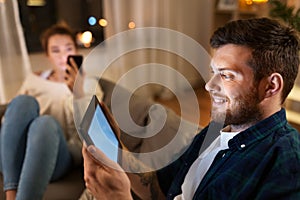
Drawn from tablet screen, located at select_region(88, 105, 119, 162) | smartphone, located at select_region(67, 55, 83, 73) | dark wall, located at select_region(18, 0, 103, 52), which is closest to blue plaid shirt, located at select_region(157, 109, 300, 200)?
tablet screen, located at select_region(88, 105, 119, 162)

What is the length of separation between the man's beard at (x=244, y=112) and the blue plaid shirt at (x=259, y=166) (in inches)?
0.8

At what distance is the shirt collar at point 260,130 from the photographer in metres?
0.73

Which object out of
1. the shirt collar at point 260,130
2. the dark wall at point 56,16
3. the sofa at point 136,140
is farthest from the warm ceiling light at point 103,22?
the shirt collar at point 260,130

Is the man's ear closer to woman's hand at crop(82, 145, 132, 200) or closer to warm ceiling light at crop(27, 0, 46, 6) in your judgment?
woman's hand at crop(82, 145, 132, 200)

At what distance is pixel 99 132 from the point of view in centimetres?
75

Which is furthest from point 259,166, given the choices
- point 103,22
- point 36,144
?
point 103,22

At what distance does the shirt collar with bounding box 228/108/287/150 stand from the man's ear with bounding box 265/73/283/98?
51 mm

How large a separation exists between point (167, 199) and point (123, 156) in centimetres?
19

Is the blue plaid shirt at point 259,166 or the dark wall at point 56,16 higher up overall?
the dark wall at point 56,16

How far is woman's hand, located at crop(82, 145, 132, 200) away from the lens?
0.74 meters

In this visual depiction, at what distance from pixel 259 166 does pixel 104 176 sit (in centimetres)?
32

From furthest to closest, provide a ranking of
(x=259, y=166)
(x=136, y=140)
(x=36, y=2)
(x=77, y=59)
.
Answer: (x=36, y=2), (x=77, y=59), (x=136, y=140), (x=259, y=166)

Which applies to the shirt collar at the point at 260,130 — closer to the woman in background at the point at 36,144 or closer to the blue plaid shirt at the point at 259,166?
the blue plaid shirt at the point at 259,166

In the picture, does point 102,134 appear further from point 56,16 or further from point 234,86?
point 56,16
